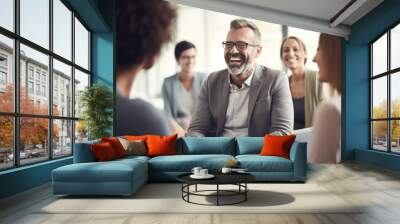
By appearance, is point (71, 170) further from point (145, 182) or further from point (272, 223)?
point (272, 223)

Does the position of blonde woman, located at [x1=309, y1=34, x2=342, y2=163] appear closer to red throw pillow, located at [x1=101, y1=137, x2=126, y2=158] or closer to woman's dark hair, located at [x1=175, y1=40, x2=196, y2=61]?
woman's dark hair, located at [x1=175, y1=40, x2=196, y2=61]

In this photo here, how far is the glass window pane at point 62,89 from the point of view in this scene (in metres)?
6.53

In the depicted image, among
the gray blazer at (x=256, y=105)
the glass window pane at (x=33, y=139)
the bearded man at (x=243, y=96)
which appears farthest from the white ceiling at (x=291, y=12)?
the glass window pane at (x=33, y=139)

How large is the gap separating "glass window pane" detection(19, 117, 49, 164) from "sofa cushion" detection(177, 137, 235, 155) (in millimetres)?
2332

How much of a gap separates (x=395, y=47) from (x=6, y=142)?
7.56 meters

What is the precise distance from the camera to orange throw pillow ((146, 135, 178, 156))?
680cm

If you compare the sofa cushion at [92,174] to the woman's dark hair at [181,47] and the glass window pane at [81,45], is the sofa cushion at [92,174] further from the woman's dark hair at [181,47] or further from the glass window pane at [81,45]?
the woman's dark hair at [181,47]

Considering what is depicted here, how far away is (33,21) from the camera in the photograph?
5.75 meters

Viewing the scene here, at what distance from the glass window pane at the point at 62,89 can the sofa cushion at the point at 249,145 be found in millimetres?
3275

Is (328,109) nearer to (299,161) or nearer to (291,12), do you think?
(291,12)

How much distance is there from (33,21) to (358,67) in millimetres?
7199

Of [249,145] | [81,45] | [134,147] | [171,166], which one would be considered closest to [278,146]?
[249,145]

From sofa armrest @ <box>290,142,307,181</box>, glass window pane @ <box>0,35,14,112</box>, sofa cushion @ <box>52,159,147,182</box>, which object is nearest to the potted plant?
glass window pane @ <box>0,35,14,112</box>

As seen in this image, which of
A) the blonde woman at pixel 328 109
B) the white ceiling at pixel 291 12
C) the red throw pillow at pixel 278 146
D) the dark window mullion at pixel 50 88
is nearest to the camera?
the dark window mullion at pixel 50 88
